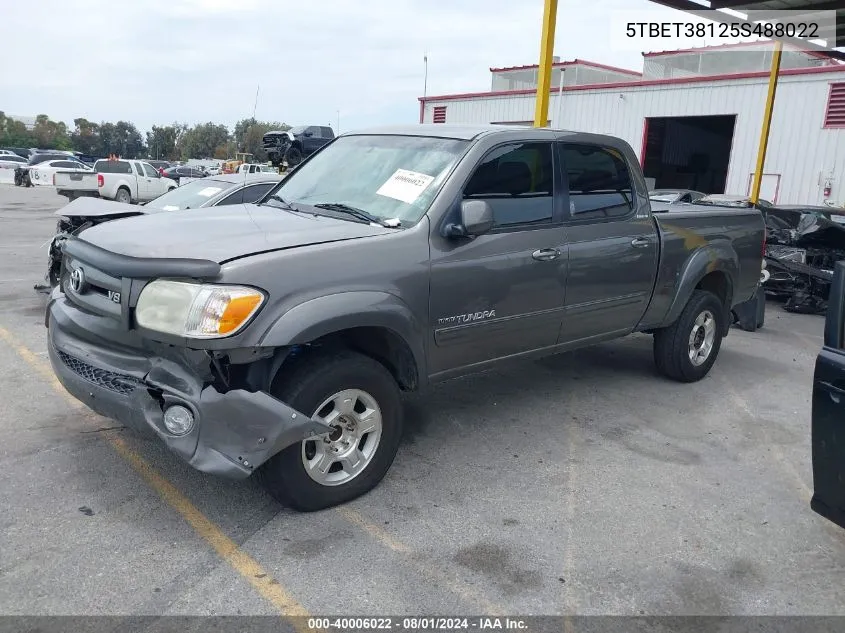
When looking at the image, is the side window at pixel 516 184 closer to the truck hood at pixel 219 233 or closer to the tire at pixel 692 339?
the truck hood at pixel 219 233

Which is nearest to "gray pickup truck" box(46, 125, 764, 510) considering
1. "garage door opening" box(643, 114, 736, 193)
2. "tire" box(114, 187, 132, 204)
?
"garage door opening" box(643, 114, 736, 193)

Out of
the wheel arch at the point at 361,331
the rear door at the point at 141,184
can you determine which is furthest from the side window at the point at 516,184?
the rear door at the point at 141,184

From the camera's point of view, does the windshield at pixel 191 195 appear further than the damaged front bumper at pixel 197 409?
Yes

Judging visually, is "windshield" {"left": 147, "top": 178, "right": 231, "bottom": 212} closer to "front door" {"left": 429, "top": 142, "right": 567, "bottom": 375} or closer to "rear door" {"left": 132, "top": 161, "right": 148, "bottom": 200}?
"front door" {"left": 429, "top": 142, "right": 567, "bottom": 375}

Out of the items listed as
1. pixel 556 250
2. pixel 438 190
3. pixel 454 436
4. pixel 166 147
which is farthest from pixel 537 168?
pixel 166 147

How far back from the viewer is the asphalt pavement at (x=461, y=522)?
2930mm

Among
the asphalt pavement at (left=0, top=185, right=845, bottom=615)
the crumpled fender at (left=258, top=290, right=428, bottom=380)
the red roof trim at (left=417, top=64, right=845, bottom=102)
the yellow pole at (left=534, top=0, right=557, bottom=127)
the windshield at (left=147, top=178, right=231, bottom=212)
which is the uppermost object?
the red roof trim at (left=417, top=64, right=845, bottom=102)

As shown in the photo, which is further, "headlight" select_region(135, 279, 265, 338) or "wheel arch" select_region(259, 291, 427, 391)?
"wheel arch" select_region(259, 291, 427, 391)

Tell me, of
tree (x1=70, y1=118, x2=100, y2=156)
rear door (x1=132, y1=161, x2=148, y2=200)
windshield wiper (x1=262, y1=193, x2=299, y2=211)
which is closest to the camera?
windshield wiper (x1=262, y1=193, x2=299, y2=211)

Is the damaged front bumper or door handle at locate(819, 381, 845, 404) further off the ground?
door handle at locate(819, 381, 845, 404)

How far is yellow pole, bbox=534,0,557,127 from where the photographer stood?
26.8 feet

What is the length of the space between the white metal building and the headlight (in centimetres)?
1667

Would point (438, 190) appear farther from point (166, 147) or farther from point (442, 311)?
point (166, 147)

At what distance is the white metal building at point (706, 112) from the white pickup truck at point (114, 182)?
37.9ft
